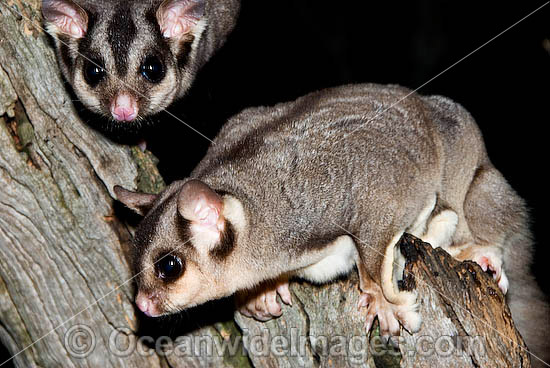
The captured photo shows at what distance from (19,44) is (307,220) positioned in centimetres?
156

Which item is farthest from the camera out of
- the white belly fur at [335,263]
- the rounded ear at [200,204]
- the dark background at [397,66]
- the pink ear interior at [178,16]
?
the dark background at [397,66]

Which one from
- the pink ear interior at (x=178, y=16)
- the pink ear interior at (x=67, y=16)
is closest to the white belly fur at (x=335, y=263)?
the pink ear interior at (x=178, y=16)

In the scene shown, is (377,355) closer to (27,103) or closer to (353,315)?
(353,315)

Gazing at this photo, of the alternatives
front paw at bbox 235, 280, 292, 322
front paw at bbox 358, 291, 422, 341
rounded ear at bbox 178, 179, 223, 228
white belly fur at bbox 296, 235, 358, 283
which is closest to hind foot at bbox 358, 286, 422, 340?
front paw at bbox 358, 291, 422, 341

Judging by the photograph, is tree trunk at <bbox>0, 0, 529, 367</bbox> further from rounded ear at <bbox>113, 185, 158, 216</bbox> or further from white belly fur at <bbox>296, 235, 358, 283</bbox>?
rounded ear at <bbox>113, 185, 158, 216</bbox>

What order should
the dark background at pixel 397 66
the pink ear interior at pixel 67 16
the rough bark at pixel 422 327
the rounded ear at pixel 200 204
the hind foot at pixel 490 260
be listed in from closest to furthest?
the rounded ear at pixel 200 204 < the rough bark at pixel 422 327 < the pink ear interior at pixel 67 16 < the hind foot at pixel 490 260 < the dark background at pixel 397 66

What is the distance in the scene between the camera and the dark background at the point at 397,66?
4.34 m

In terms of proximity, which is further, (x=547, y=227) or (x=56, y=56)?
(x=547, y=227)

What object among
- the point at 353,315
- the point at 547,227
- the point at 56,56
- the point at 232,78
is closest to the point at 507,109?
the point at 547,227

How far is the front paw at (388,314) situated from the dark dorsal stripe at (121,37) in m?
1.59

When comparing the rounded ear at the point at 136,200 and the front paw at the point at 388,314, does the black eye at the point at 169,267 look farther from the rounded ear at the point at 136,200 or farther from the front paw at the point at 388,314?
the front paw at the point at 388,314

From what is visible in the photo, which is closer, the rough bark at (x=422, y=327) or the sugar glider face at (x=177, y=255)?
the sugar glider face at (x=177, y=255)

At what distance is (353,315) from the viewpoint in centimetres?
318

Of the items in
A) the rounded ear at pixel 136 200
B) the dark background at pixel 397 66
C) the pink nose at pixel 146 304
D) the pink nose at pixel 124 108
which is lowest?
the dark background at pixel 397 66
